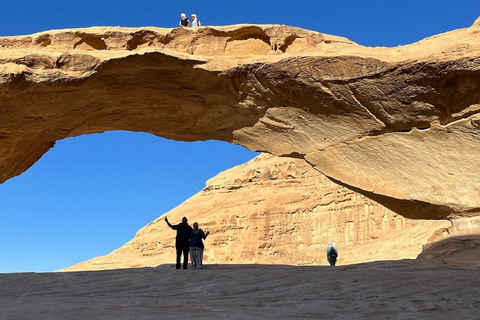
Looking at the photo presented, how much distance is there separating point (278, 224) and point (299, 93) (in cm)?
2377

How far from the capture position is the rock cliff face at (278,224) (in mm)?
33062

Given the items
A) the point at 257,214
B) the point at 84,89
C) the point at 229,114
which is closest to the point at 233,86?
the point at 229,114

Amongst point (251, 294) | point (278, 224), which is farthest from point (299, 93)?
point (278, 224)

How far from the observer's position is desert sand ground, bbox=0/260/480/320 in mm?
6984

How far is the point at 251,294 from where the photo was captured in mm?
8844

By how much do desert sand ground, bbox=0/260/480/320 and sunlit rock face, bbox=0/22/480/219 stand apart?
296cm

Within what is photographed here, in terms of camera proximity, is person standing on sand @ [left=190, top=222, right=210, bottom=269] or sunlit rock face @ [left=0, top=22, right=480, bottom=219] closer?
person standing on sand @ [left=190, top=222, right=210, bottom=269]

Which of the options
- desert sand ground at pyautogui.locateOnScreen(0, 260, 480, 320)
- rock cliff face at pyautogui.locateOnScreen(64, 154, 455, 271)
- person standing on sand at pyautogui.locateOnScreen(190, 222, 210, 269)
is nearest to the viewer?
desert sand ground at pyautogui.locateOnScreen(0, 260, 480, 320)

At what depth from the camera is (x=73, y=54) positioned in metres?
13.6

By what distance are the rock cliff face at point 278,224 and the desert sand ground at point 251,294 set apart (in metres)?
20.1

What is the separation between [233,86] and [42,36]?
4729 mm

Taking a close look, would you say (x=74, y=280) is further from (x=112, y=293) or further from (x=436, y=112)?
(x=436, y=112)

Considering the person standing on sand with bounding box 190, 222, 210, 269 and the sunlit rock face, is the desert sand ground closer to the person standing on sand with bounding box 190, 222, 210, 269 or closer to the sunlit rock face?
the person standing on sand with bounding box 190, 222, 210, 269

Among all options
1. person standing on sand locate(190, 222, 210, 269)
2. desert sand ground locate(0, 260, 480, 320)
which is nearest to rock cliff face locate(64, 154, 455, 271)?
person standing on sand locate(190, 222, 210, 269)
